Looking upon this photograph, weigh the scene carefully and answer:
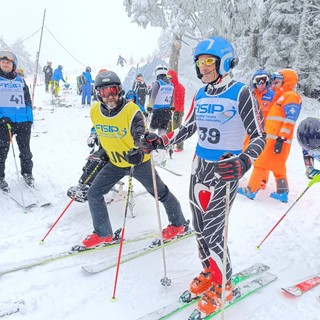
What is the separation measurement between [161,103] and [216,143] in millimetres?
5553

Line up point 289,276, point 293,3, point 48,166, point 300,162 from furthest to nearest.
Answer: point 293,3 < point 300,162 < point 48,166 < point 289,276

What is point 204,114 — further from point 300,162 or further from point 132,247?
point 300,162

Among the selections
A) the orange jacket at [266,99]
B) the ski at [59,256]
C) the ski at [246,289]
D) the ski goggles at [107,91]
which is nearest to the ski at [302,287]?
the ski at [246,289]

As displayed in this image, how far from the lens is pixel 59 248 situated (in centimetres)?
411

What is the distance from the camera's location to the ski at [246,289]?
2.84 meters

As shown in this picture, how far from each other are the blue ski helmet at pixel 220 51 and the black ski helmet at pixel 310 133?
3.14 ft

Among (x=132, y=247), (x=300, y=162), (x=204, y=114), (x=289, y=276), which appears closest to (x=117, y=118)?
(x=204, y=114)

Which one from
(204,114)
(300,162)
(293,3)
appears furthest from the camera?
(293,3)

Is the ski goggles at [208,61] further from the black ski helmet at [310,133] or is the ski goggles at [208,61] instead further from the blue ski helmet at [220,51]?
the black ski helmet at [310,133]

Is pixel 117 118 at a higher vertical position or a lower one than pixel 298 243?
higher

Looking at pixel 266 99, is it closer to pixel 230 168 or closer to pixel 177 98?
pixel 177 98

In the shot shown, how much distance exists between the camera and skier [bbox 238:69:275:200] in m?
5.80

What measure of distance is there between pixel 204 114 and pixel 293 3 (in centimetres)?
1820

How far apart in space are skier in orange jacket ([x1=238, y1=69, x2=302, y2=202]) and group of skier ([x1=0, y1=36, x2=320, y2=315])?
0.7 inches
